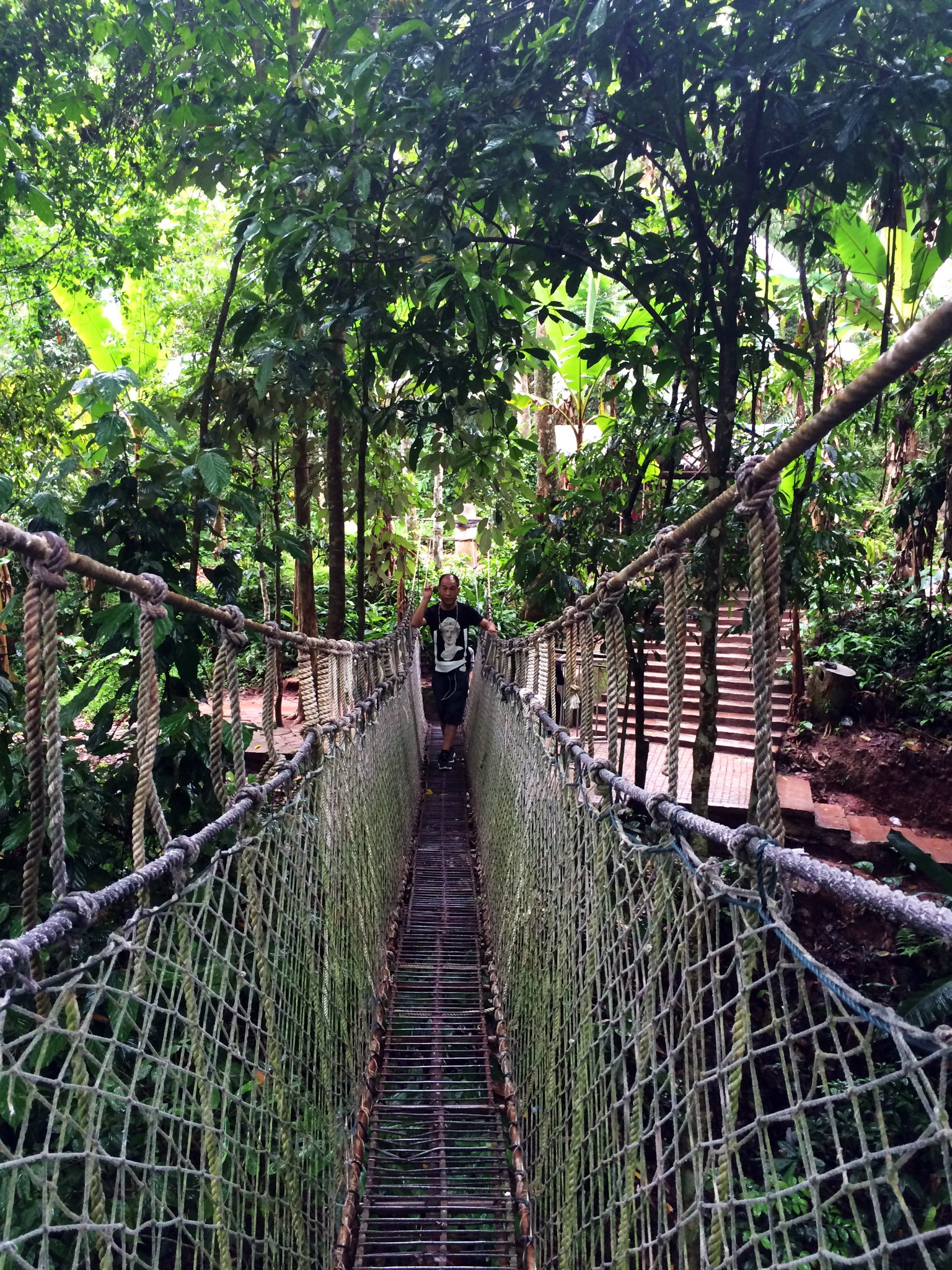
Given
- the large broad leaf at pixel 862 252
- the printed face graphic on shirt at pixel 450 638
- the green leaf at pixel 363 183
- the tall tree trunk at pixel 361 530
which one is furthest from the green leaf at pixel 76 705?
the large broad leaf at pixel 862 252

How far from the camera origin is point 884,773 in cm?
455

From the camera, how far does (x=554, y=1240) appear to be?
4.50ft

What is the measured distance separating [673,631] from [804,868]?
0.44m

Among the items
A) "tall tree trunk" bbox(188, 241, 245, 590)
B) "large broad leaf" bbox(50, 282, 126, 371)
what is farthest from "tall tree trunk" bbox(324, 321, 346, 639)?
"large broad leaf" bbox(50, 282, 126, 371)

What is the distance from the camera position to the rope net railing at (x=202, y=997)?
713 mm

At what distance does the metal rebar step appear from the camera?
151cm

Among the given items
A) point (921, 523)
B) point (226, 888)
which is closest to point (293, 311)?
point (226, 888)

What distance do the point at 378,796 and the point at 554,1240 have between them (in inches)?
53.5

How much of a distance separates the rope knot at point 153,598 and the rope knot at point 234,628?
0.20m

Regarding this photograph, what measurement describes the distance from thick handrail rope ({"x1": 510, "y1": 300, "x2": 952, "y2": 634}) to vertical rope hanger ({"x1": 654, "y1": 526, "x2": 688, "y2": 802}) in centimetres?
11

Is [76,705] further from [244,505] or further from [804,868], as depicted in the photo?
[804,868]

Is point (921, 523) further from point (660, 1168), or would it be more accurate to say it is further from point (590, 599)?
point (660, 1168)

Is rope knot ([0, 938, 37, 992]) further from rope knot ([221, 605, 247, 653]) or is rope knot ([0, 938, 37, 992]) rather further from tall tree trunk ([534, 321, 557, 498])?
tall tree trunk ([534, 321, 557, 498])

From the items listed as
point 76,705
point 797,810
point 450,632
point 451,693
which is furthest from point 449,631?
point 76,705
